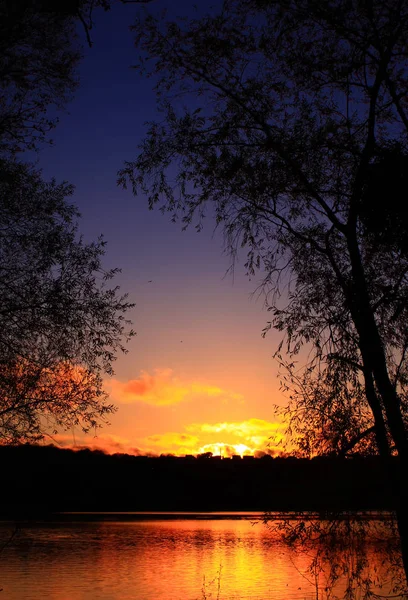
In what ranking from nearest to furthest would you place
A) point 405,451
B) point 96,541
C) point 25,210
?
point 405,451 < point 25,210 < point 96,541

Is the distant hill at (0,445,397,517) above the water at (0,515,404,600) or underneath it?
above

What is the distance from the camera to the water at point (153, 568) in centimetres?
2883

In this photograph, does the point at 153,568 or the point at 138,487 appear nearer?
the point at 153,568

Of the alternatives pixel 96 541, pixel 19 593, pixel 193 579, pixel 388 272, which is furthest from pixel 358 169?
pixel 96 541

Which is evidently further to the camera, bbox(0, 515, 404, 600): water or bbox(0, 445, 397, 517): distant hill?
bbox(0, 445, 397, 517): distant hill

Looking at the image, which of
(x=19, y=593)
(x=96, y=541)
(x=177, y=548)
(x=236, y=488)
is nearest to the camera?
(x=19, y=593)

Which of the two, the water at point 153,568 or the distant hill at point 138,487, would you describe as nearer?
the water at point 153,568

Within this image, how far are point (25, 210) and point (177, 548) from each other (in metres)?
44.3

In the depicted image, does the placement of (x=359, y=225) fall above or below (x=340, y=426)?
above

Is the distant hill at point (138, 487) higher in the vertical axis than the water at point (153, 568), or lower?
higher

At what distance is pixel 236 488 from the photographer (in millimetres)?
113062

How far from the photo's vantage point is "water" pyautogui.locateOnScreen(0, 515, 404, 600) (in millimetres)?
28828

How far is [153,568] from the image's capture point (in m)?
39.2

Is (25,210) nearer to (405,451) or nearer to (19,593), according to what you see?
(405,451)
